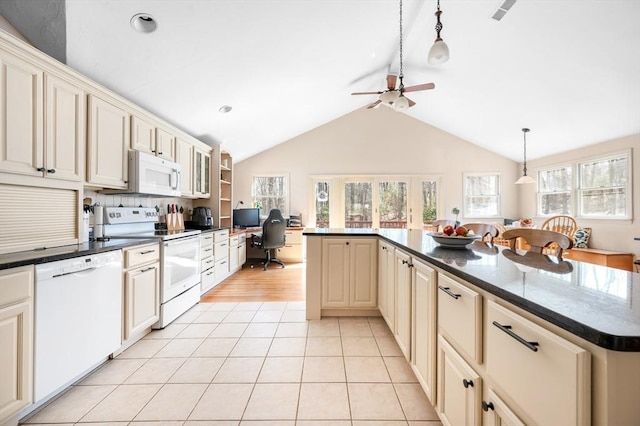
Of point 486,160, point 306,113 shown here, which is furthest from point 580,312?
point 486,160

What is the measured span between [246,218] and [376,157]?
3257 mm

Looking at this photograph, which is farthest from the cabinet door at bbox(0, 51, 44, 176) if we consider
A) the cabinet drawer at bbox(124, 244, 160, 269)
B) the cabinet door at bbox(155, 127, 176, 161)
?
the cabinet door at bbox(155, 127, 176, 161)

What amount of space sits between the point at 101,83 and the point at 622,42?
16.4ft

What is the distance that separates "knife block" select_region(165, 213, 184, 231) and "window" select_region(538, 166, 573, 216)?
21.9ft

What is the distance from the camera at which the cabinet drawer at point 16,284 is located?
1.26 metres

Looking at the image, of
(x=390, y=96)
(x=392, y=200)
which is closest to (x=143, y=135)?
(x=390, y=96)

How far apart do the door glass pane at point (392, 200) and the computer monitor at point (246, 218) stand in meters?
2.82

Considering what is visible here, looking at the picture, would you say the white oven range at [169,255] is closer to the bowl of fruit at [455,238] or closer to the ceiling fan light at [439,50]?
the bowl of fruit at [455,238]

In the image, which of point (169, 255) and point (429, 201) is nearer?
point (169, 255)

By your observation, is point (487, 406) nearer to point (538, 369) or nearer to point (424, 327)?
point (538, 369)

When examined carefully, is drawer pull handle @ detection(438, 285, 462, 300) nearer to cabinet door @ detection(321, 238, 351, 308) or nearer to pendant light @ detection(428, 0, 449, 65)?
cabinet door @ detection(321, 238, 351, 308)

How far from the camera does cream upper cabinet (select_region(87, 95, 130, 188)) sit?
2.09 metres

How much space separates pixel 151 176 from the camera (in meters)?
2.73

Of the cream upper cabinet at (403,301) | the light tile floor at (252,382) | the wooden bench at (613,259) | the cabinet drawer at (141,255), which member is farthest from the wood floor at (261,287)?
the wooden bench at (613,259)
